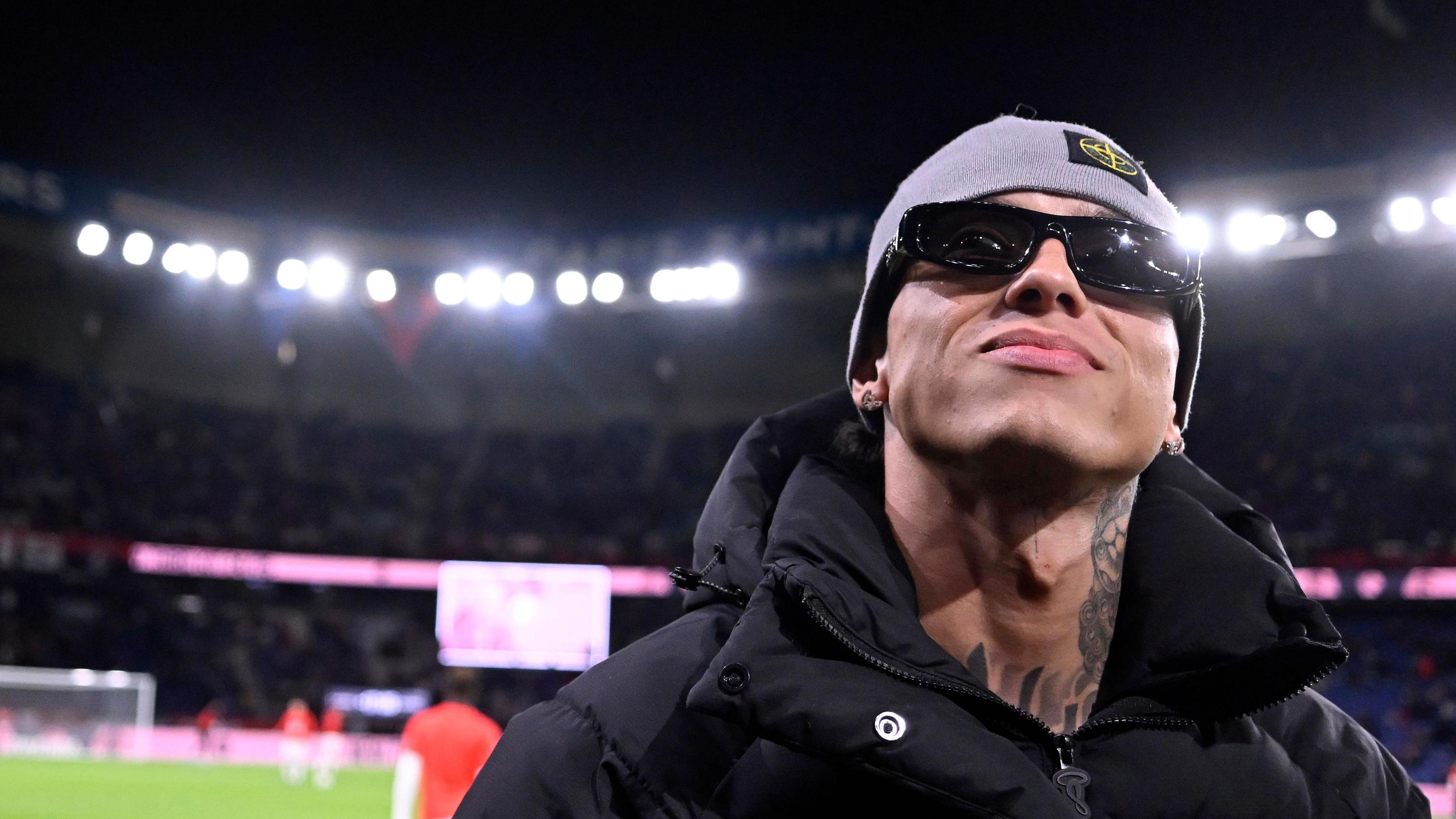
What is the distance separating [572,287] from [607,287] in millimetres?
1221

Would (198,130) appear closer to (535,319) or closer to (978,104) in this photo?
(535,319)

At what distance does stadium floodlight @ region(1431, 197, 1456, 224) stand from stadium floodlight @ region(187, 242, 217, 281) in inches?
1273

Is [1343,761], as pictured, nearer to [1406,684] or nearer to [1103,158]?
[1103,158]

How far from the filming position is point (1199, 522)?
2.07 meters

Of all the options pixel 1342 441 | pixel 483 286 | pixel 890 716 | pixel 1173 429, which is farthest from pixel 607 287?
pixel 890 716

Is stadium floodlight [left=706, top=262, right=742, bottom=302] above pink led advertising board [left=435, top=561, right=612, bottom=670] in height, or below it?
above

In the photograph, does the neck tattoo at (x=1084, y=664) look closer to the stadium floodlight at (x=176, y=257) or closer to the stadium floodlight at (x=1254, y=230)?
the stadium floodlight at (x=1254, y=230)

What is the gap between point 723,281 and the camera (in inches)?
1374

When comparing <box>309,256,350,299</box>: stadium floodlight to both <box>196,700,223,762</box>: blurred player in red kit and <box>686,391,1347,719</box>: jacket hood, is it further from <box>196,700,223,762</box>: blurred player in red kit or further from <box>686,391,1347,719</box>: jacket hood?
<box>686,391,1347,719</box>: jacket hood

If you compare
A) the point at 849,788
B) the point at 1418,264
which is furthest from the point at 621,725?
the point at 1418,264

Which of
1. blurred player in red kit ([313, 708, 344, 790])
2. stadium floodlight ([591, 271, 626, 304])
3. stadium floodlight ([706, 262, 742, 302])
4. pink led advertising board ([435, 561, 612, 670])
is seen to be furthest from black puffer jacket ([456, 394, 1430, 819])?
stadium floodlight ([591, 271, 626, 304])

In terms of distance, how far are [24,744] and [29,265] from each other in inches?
546

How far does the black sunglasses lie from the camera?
6.22 ft

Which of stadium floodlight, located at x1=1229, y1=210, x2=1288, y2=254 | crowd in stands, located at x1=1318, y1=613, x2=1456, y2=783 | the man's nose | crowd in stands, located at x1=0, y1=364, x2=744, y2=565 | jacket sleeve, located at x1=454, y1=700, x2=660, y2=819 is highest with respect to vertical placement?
stadium floodlight, located at x1=1229, y1=210, x2=1288, y2=254
